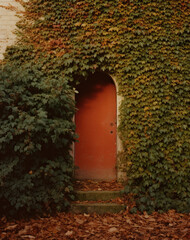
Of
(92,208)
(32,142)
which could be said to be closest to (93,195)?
(92,208)

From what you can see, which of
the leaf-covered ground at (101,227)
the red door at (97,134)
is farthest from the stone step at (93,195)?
the red door at (97,134)

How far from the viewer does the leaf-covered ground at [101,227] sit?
350 centimetres

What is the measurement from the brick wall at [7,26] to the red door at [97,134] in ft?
7.84

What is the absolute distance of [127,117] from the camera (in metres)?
5.20

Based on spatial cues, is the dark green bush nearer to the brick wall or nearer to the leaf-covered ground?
the leaf-covered ground

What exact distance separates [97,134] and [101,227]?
8.38ft

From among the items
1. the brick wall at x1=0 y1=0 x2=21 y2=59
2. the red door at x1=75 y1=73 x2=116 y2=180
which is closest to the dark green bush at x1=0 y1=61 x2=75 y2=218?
the red door at x1=75 y1=73 x2=116 y2=180

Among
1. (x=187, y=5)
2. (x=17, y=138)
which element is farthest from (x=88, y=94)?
(x=187, y=5)

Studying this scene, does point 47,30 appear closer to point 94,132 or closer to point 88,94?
point 88,94

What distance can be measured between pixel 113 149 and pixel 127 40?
2789mm

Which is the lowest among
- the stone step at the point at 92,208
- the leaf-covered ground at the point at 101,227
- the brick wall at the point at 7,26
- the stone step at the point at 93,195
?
the leaf-covered ground at the point at 101,227

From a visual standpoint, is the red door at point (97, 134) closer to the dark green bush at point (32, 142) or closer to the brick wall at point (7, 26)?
the dark green bush at point (32, 142)

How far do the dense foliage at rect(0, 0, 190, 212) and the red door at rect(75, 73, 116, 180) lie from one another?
1.94 ft

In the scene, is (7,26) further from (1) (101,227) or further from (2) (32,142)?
(1) (101,227)
